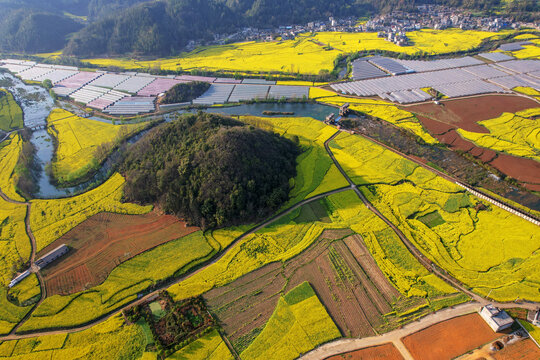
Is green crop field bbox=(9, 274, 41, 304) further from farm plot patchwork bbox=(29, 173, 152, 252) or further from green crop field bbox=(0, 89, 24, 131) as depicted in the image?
green crop field bbox=(0, 89, 24, 131)

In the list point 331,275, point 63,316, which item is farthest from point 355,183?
point 63,316

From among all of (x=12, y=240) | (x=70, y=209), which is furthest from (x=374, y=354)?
(x=12, y=240)

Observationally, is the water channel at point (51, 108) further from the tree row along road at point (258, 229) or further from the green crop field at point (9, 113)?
the tree row along road at point (258, 229)

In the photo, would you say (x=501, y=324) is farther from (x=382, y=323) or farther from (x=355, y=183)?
(x=355, y=183)

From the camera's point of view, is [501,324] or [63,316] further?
[63,316]

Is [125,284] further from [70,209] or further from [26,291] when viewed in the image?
[70,209]

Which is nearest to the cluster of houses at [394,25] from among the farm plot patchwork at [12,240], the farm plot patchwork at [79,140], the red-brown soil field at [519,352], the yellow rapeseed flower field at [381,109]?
the yellow rapeseed flower field at [381,109]
